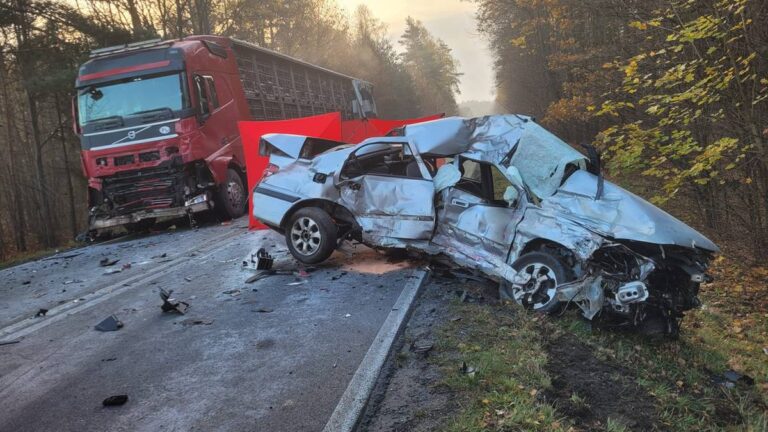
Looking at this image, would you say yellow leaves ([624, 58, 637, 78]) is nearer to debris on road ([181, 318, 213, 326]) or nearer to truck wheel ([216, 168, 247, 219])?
debris on road ([181, 318, 213, 326])

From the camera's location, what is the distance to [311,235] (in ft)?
22.1

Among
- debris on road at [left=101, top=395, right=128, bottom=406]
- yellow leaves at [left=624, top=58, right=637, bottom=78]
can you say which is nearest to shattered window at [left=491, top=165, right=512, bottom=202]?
yellow leaves at [left=624, top=58, right=637, bottom=78]

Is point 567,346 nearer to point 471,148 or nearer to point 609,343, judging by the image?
point 609,343

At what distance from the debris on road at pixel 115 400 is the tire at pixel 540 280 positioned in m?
3.50

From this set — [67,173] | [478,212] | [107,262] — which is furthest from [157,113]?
[67,173]

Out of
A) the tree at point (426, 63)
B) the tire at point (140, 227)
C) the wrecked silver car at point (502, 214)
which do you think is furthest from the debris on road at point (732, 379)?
the tree at point (426, 63)

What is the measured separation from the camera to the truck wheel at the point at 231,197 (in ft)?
36.6

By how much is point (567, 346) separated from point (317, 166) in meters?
4.04

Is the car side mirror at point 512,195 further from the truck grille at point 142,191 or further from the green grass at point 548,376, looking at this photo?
the truck grille at point 142,191

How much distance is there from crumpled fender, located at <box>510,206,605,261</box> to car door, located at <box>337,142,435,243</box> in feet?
4.00

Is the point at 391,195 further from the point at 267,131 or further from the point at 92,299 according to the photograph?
the point at 267,131

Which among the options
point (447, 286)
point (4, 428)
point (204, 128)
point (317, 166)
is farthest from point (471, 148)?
point (204, 128)

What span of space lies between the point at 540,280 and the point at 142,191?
27.9 ft

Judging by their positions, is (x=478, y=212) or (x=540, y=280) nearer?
(x=540, y=280)
